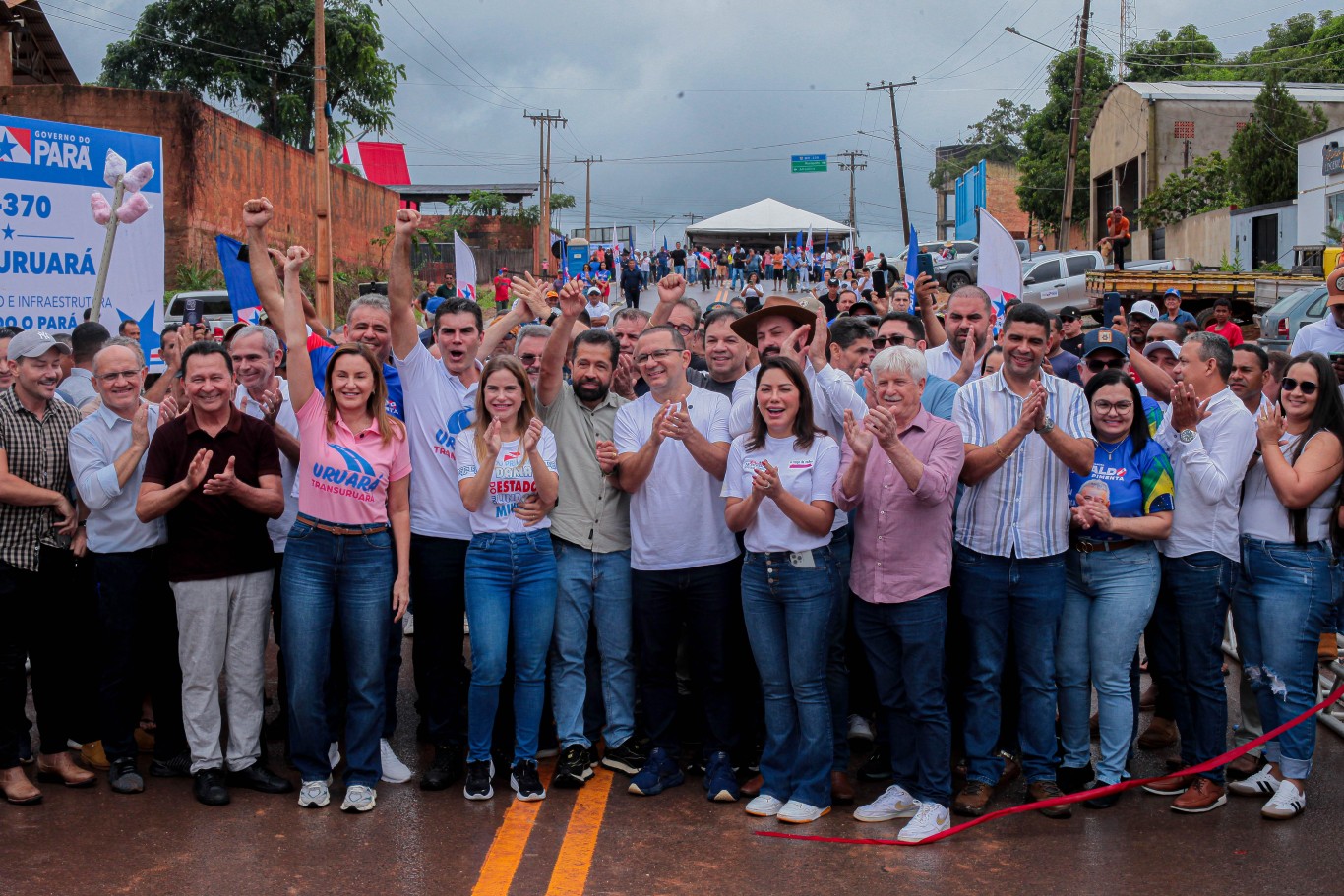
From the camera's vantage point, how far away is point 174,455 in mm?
5629

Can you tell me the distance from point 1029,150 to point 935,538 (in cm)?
5938

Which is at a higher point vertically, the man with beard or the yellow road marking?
the man with beard

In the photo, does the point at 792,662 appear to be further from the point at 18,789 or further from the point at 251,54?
the point at 251,54

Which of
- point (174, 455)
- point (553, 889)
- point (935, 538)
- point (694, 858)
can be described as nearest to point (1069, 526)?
point (935, 538)

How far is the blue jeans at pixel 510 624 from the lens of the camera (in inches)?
223

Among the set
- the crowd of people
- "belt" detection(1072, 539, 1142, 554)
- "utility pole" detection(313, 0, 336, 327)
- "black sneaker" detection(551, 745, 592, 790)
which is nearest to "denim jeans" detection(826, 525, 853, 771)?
the crowd of people

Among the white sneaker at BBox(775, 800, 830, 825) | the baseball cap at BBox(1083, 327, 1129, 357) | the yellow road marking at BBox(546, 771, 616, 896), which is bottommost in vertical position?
the yellow road marking at BBox(546, 771, 616, 896)

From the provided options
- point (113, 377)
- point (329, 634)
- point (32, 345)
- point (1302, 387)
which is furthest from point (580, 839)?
point (1302, 387)

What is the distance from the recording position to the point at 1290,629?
5.64 metres

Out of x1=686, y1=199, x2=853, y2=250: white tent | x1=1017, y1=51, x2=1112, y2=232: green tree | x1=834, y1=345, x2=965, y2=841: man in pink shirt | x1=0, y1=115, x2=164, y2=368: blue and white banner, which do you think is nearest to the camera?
x1=834, y1=345, x2=965, y2=841: man in pink shirt

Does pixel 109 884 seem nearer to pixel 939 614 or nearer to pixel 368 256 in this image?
pixel 939 614

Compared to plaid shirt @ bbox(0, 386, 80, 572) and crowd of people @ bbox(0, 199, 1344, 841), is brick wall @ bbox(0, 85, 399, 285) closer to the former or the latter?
plaid shirt @ bbox(0, 386, 80, 572)

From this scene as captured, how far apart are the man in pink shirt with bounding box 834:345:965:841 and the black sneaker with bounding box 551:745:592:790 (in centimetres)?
127

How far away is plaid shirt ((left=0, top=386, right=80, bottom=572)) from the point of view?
5699 mm
